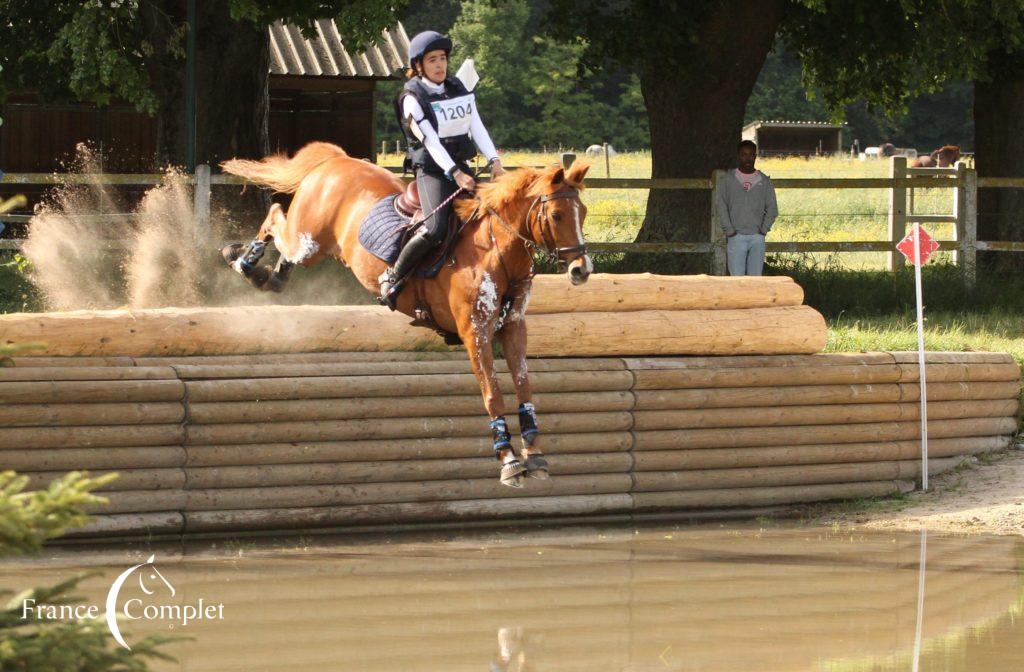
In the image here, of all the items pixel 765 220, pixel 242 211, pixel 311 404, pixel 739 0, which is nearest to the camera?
pixel 311 404

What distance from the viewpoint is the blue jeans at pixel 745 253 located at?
15.7 m

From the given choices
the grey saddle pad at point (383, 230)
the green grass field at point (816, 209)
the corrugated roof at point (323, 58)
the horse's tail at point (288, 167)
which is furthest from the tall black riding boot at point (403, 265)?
the corrugated roof at point (323, 58)

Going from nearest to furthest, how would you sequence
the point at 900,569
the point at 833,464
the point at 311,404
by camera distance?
the point at 900,569 < the point at 311,404 < the point at 833,464

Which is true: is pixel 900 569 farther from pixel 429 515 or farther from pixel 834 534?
pixel 429 515

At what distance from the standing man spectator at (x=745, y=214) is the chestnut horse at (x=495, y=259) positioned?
20.0ft

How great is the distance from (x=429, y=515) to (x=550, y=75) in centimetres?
4782

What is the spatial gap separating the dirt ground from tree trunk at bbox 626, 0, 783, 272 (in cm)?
657

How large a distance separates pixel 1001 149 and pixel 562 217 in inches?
526

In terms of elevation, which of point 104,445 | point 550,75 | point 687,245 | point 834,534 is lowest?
point 834,534

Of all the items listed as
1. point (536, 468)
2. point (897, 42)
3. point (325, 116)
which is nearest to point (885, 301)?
point (897, 42)

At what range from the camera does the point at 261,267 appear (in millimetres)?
10867

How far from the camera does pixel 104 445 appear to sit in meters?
10.0

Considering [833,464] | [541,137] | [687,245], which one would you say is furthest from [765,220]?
[541,137]

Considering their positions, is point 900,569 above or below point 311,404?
below
